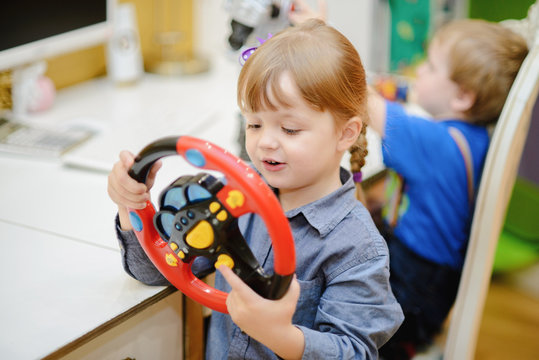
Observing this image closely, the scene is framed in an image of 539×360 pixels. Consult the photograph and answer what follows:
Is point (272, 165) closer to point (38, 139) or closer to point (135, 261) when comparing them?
point (135, 261)

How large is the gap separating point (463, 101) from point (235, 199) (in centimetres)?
80

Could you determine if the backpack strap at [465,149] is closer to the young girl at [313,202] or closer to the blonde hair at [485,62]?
the blonde hair at [485,62]

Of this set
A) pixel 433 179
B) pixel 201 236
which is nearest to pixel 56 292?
pixel 201 236

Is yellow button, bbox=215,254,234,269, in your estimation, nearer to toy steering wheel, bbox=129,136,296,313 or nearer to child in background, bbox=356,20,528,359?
toy steering wheel, bbox=129,136,296,313

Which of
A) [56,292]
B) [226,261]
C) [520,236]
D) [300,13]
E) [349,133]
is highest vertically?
[300,13]

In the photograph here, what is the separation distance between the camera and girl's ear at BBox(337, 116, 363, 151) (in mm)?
768

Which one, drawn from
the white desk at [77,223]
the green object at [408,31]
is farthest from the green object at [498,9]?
the white desk at [77,223]

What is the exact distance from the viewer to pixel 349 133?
0.78m

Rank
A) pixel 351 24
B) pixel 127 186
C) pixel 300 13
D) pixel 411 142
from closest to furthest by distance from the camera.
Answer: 1. pixel 127 186
2. pixel 300 13
3. pixel 411 142
4. pixel 351 24

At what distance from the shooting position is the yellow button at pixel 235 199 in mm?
593

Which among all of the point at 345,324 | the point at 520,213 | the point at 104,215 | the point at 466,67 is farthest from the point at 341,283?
the point at 520,213

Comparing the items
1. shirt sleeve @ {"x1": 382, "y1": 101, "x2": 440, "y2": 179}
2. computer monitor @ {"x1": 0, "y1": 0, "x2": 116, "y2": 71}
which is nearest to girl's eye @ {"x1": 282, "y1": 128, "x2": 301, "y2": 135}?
shirt sleeve @ {"x1": 382, "y1": 101, "x2": 440, "y2": 179}

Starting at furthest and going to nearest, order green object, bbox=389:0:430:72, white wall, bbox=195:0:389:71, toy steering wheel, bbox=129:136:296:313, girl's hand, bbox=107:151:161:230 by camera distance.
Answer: green object, bbox=389:0:430:72, white wall, bbox=195:0:389:71, girl's hand, bbox=107:151:161:230, toy steering wheel, bbox=129:136:296:313

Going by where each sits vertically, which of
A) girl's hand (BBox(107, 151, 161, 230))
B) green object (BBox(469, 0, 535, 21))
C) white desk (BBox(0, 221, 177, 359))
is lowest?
white desk (BBox(0, 221, 177, 359))
